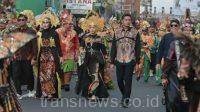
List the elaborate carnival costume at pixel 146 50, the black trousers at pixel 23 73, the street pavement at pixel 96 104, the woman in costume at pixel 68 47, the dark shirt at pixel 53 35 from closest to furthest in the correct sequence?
1. the street pavement at pixel 96 104
2. the dark shirt at pixel 53 35
3. the black trousers at pixel 23 73
4. the woman in costume at pixel 68 47
5. the elaborate carnival costume at pixel 146 50

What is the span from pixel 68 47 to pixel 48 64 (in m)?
1.47

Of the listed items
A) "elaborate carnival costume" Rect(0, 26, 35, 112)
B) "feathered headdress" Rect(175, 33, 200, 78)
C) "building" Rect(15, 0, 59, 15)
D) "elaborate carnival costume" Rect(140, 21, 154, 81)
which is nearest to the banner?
"building" Rect(15, 0, 59, 15)

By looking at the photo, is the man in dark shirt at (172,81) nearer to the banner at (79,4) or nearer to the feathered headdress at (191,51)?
the feathered headdress at (191,51)

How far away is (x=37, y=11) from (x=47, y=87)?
19306 mm

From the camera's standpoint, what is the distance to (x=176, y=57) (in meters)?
8.34

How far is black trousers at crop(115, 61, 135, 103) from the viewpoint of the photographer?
12.0m

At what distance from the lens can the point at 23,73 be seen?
13.7m

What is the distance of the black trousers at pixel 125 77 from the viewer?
11984 mm

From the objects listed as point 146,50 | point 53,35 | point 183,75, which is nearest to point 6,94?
point 183,75

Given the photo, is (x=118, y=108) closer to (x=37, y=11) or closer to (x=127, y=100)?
(x=127, y=100)

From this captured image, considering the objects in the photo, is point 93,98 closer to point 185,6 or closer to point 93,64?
point 93,64

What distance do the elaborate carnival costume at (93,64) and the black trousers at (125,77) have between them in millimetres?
1166

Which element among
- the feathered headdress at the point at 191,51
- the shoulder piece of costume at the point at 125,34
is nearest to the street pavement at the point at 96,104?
the shoulder piece of costume at the point at 125,34

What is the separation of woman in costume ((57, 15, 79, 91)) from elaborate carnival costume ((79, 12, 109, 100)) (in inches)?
30.3
